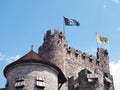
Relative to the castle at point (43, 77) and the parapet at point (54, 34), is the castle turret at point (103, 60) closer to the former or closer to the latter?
the parapet at point (54, 34)

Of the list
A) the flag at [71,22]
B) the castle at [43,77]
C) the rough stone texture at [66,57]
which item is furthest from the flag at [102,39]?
the castle at [43,77]

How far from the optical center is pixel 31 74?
25547 mm

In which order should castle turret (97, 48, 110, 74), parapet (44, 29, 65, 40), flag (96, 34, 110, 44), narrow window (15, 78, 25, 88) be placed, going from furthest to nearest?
flag (96, 34, 110, 44)
castle turret (97, 48, 110, 74)
parapet (44, 29, 65, 40)
narrow window (15, 78, 25, 88)

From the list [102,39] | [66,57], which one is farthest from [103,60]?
[66,57]

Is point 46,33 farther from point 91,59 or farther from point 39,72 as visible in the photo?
point 39,72

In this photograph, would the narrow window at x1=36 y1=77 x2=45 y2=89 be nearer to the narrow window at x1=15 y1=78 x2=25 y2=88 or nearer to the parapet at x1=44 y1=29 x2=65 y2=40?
the narrow window at x1=15 y1=78 x2=25 y2=88

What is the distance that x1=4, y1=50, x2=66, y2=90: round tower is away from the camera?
2517cm

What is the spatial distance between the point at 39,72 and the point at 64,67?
12.1 m

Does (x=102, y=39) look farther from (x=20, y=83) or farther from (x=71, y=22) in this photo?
(x=20, y=83)

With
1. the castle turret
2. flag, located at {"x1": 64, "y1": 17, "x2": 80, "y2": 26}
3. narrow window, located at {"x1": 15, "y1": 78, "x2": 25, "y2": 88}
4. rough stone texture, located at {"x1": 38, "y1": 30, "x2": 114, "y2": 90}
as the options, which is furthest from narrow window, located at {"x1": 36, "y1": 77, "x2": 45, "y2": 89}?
the castle turret

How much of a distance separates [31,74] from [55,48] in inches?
513

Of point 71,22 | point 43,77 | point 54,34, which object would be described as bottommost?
point 43,77

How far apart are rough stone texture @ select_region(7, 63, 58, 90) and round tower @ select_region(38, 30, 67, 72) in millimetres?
10624

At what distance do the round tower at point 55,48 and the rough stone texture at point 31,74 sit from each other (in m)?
10.6
